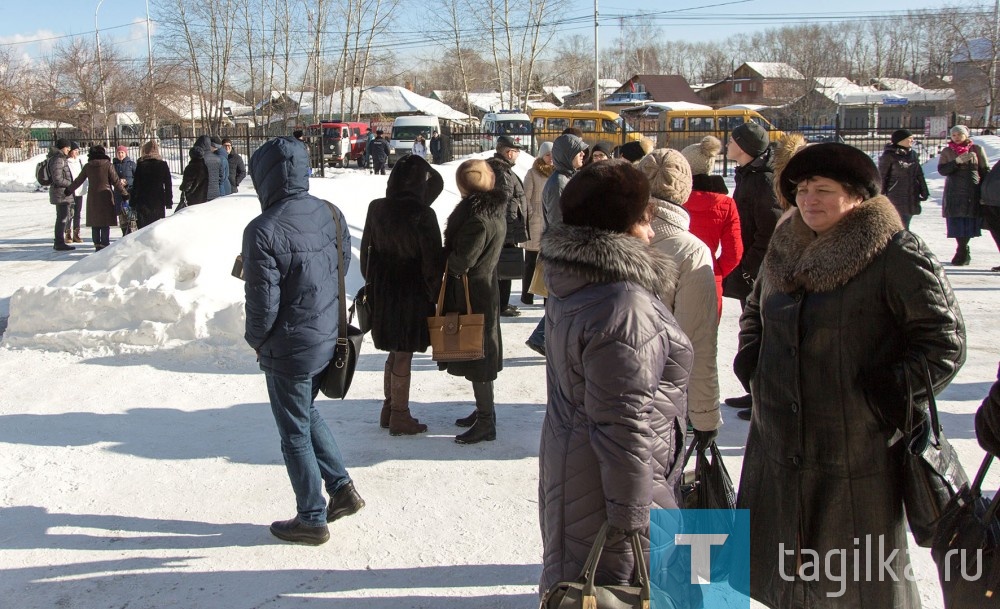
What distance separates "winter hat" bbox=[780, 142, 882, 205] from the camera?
2473mm

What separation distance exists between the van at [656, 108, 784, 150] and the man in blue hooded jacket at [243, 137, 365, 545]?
24194mm

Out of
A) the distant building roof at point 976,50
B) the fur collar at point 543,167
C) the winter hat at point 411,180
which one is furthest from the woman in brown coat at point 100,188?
the distant building roof at point 976,50

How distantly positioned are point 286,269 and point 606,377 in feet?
5.97

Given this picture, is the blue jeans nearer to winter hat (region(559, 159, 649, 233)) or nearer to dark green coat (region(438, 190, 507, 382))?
dark green coat (region(438, 190, 507, 382))

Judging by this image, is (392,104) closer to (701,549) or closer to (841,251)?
(701,549)

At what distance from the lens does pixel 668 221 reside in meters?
3.56

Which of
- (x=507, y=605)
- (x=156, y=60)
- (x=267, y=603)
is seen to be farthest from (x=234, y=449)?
(x=156, y=60)

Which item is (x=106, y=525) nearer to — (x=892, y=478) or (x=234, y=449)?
(x=234, y=449)

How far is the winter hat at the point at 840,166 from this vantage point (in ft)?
8.11

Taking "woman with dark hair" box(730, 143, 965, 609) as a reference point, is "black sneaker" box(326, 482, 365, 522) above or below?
below

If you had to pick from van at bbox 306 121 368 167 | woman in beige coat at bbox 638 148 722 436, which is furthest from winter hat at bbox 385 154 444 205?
van at bbox 306 121 368 167

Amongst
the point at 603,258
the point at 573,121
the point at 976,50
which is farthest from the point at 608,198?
the point at 976,50

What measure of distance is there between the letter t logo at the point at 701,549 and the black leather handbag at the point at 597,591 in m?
0.69

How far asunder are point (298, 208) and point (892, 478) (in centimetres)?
247
